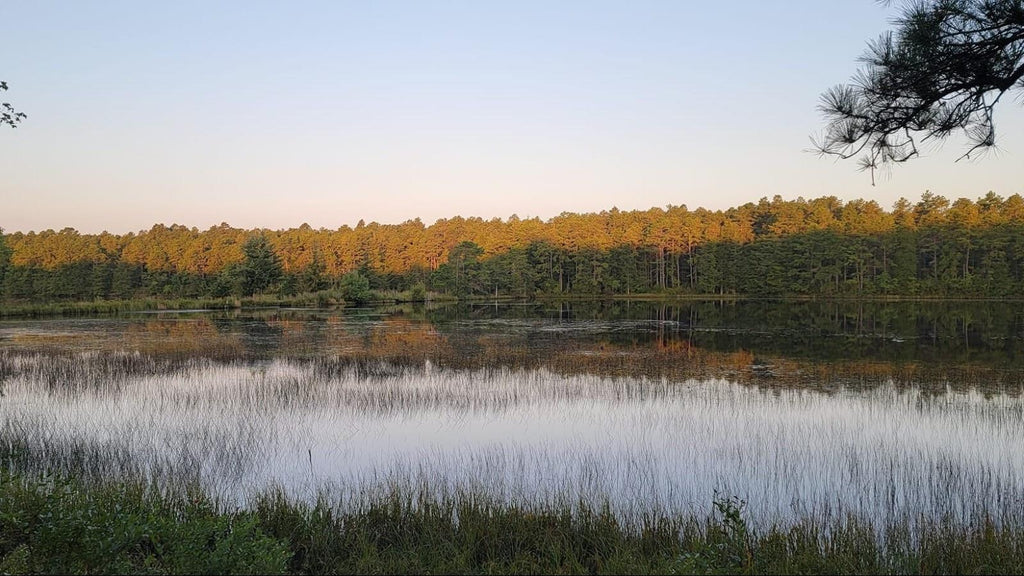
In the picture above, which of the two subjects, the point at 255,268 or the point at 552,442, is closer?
the point at 552,442

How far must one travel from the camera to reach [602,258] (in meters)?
71.1

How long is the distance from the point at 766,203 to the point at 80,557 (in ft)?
267

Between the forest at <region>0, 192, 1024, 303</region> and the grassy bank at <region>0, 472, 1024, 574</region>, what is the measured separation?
53.0 m

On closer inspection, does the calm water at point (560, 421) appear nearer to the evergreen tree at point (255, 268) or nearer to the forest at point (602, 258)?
the evergreen tree at point (255, 268)

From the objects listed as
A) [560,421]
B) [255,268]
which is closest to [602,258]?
[255,268]

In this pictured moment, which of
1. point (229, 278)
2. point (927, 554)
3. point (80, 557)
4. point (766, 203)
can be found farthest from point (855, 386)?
point (766, 203)

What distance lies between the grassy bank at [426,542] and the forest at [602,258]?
5297 centimetres

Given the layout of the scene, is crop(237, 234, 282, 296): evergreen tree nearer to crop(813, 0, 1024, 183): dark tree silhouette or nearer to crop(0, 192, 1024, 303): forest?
crop(0, 192, 1024, 303): forest

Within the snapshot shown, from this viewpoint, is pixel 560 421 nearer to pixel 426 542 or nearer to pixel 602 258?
pixel 426 542

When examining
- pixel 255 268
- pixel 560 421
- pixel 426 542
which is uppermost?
pixel 255 268

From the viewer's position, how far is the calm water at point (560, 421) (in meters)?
6.99

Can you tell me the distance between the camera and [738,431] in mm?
9492

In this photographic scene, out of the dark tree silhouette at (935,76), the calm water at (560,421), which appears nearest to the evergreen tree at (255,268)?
the calm water at (560,421)

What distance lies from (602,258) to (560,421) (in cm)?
6147
